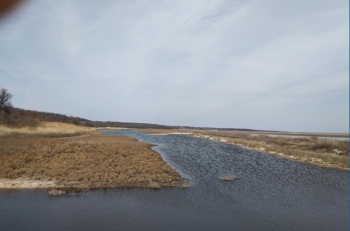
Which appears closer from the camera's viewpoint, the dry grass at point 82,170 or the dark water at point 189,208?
the dark water at point 189,208

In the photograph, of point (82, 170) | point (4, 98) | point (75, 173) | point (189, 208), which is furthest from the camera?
point (4, 98)

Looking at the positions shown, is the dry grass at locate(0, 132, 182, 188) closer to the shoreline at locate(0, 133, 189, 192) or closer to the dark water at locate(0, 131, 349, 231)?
the shoreline at locate(0, 133, 189, 192)

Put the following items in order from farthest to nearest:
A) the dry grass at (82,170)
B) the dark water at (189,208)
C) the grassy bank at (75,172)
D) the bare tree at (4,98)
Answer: the bare tree at (4,98) → the dry grass at (82,170) → the grassy bank at (75,172) → the dark water at (189,208)

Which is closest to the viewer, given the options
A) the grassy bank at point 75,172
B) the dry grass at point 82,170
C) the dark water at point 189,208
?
the dark water at point 189,208

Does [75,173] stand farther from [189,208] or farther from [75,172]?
[189,208]

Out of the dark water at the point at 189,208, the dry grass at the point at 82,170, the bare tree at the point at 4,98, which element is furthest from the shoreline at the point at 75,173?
the bare tree at the point at 4,98

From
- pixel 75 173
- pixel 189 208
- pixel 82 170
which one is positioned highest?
pixel 82 170

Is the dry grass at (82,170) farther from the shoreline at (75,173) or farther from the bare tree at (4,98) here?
the bare tree at (4,98)

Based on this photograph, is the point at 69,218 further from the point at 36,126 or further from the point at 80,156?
the point at 36,126

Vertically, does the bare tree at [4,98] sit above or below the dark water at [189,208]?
above

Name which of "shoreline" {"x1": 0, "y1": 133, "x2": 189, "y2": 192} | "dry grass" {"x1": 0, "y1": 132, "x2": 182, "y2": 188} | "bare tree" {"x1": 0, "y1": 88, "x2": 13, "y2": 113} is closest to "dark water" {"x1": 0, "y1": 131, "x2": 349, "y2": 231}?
"shoreline" {"x1": 0, "y1": 133, "x2": 189, "y2": 192}

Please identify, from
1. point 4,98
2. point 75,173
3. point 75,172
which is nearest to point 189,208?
point 75,173

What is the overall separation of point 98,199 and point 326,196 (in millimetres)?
14248

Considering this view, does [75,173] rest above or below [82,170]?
below
